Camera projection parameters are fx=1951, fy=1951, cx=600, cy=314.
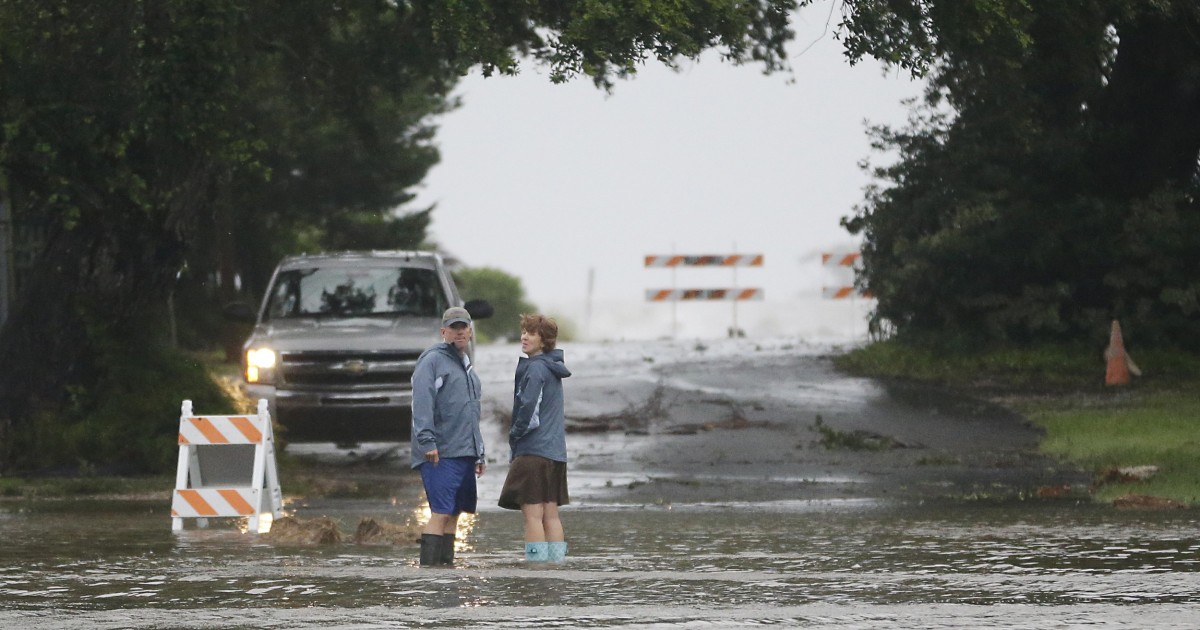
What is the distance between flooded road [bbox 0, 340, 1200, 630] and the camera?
8930 millimetres

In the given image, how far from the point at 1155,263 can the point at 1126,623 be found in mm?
17500

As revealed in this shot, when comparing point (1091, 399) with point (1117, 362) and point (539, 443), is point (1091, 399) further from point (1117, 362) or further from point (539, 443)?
point (539, 443)

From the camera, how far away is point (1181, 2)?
2095cm

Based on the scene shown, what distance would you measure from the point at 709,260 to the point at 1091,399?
17.1 m

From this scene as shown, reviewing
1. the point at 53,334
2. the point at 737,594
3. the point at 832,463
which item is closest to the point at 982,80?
the point at 832,463

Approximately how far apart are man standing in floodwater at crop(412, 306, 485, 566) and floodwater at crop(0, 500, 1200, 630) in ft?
0.84

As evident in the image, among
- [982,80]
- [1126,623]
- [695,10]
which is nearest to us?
[1126,623]

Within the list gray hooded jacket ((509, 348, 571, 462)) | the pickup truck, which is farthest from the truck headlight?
gray hooded jacket ((509, 348, 571, 462))

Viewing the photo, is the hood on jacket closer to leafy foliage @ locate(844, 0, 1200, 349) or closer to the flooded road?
the flooded road

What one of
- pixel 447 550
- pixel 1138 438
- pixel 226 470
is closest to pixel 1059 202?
pixel 1138 438

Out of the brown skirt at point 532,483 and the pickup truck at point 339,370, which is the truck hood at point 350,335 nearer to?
the pickup truck at point 339,370

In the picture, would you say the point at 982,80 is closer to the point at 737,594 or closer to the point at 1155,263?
the point at 1155,263

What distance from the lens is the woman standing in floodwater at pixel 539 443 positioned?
1127 centimetres

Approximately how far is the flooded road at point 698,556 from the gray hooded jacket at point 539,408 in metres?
0.70
